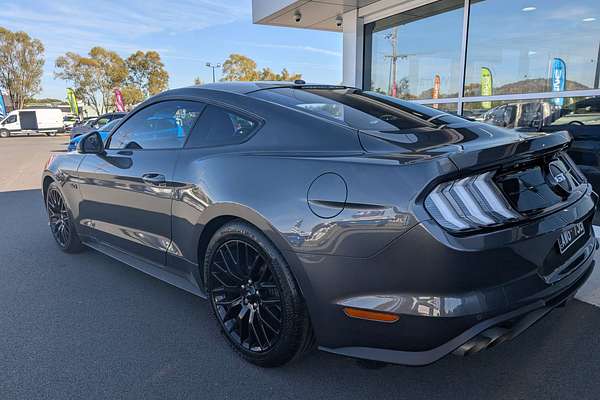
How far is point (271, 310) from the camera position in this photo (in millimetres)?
2264

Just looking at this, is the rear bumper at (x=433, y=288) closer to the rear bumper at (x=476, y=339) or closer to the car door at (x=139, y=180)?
the rear bumper at (x=476, y=339)

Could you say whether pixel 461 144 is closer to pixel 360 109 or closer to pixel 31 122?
pixel 360 109

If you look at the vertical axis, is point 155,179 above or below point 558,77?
below

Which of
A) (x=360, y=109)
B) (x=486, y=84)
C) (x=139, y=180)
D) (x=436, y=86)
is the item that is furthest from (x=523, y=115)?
(x=139, y=180)

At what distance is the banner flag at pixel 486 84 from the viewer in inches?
258

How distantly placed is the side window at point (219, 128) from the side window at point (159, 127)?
0.10 m

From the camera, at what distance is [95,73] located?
52219mm

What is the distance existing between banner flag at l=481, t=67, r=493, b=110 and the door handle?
17.6 ft

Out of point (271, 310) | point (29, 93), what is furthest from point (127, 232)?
point (29, 93)

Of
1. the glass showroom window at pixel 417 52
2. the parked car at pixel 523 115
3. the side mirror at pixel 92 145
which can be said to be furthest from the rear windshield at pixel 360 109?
the glass showroom window at pixel 417 52

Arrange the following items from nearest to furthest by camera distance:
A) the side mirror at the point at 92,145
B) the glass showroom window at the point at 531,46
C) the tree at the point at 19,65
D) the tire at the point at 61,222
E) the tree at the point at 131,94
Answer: the side mirror at the point at 92,145, the tire at the point at 61,222, the glass showroom window at the point at 531,46, the tree at the point at 19,65, the tree at the point at 131,94

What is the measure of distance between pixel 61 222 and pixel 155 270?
1.90 meters

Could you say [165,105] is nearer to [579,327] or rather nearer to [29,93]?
[579,327]

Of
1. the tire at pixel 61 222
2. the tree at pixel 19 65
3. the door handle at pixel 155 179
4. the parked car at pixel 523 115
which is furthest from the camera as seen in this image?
the tree at pixel 19 65
